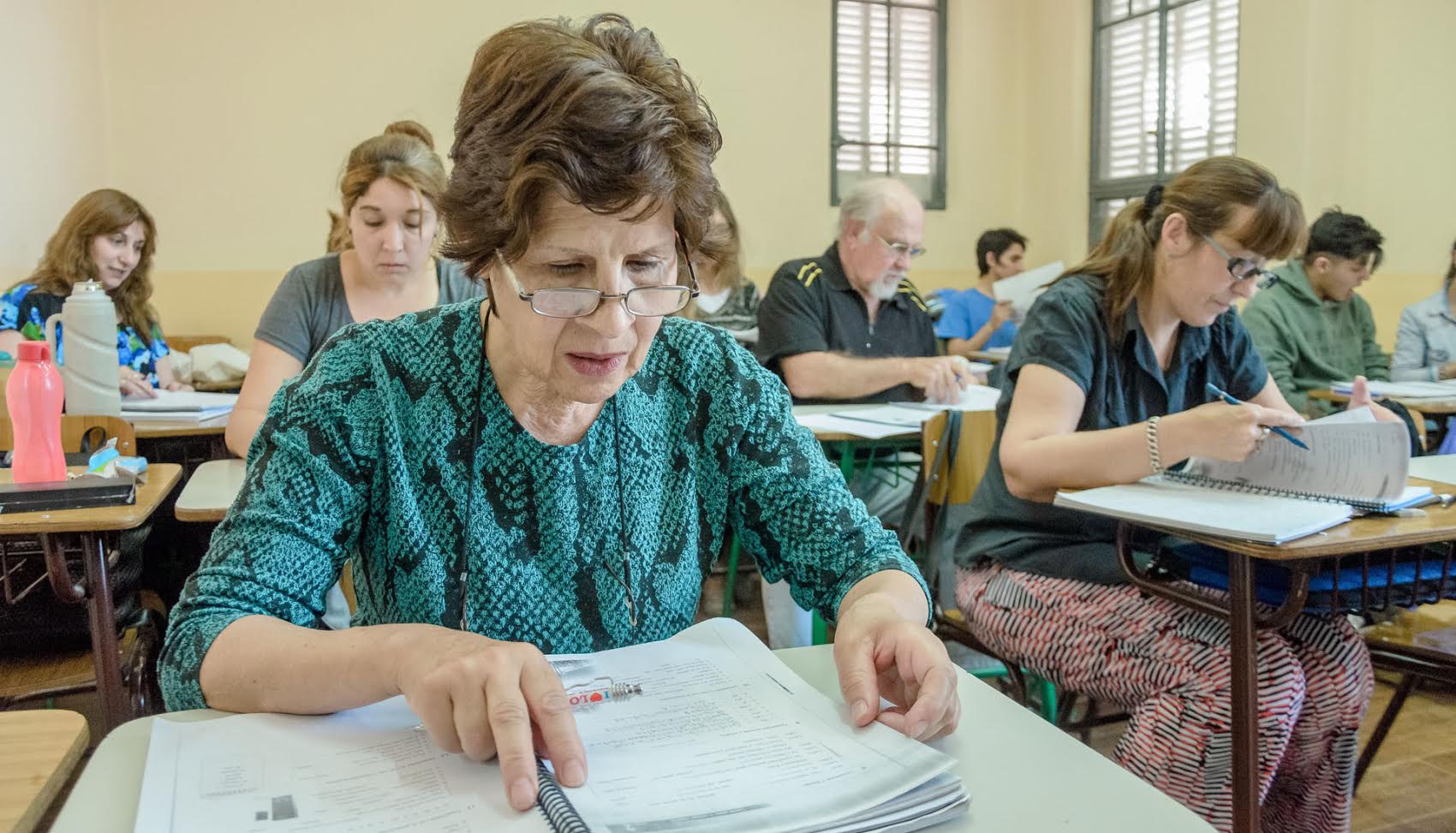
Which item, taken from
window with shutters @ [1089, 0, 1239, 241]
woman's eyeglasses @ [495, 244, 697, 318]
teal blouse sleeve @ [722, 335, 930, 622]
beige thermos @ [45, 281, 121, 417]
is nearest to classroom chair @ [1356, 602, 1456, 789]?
teal blouse sleeve @ [722, 335, 930, 622]

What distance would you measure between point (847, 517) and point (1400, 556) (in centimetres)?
107

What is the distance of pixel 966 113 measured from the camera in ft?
23.5

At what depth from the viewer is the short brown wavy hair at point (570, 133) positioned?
3.03ft

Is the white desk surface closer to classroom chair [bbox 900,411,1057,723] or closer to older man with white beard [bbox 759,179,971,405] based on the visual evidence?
classroom chair [bbox 900,411,1057,723]

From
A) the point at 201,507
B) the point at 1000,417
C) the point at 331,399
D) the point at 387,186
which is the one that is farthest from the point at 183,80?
the point at 331,399

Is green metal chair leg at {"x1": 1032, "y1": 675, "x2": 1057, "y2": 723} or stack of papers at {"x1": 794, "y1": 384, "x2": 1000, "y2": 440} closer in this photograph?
green metal chair leg at {"x1": 1032, "y1": 675, "x2": 1057, "y2": 723}

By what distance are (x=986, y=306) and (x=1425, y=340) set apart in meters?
2.28

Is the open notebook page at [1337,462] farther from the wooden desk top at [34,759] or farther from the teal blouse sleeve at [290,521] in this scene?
the wooden desk top at [34,759]

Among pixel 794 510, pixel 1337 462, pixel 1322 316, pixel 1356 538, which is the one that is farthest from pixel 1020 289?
pixel 794 510

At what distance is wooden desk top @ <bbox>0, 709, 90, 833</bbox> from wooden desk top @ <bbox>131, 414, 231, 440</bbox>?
2.04 metres

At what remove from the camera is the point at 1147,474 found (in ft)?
5.91

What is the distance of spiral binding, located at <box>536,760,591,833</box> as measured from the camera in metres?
0.64

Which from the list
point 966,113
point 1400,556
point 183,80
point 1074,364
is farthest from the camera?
point 966,113

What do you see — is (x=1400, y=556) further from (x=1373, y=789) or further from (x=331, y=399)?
(x=331, y=399)
